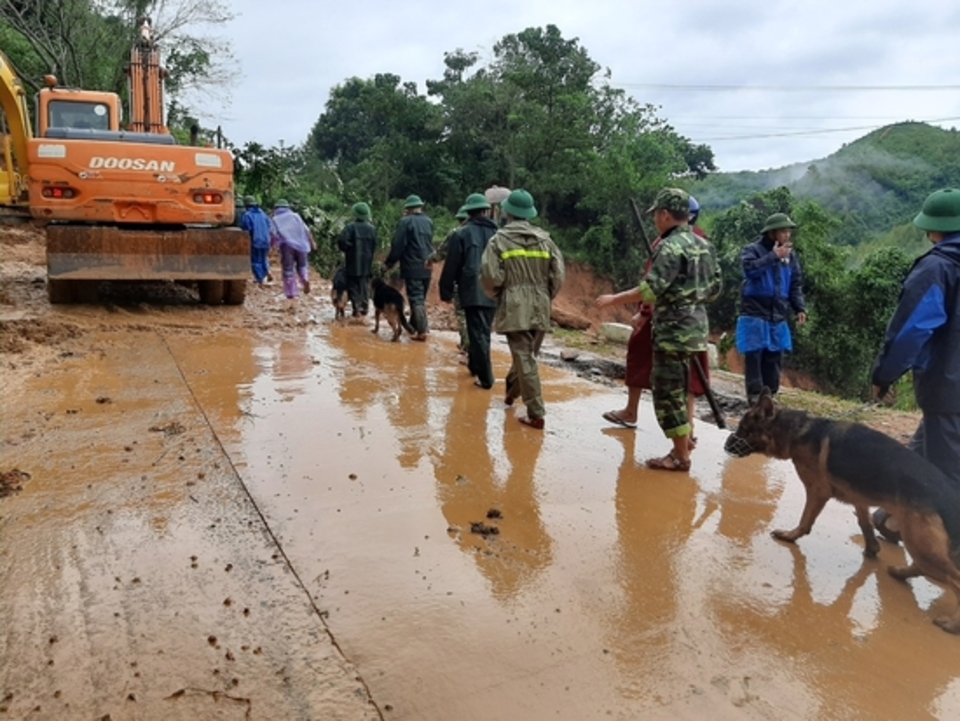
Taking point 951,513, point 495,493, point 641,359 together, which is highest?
point 641,359

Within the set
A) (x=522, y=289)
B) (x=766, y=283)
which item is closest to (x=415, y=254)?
(x=522, y=289)

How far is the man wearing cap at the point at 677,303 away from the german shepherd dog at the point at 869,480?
0.67 m

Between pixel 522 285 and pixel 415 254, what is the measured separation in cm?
380

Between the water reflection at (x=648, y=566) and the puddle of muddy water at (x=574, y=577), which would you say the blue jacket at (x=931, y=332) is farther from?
the water reflection at (x=648, y=566)

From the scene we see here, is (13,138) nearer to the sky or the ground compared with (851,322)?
nearer to the sky

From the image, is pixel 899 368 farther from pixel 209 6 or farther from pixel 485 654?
pixel 209 6

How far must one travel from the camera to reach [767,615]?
3051mm

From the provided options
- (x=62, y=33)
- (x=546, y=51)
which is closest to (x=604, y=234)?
(x=546, y=51)

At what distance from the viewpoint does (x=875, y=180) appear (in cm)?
4719

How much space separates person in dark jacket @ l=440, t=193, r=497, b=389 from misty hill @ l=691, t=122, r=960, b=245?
121 feet

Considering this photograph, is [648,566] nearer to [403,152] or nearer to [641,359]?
[641,359]

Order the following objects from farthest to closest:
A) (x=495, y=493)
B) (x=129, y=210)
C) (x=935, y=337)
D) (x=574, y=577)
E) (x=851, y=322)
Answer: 1. (x=851, y=322)
2. (x=129, y=210)
3. (x=495, y=493)
4. (x=935, y=337)
5. (x=574, y=577)

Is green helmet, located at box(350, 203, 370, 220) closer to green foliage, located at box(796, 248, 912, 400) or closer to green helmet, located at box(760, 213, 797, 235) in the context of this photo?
green helmet, located at box(760, 213, 797, 235)

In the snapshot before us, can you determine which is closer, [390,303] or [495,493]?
[495,493]
